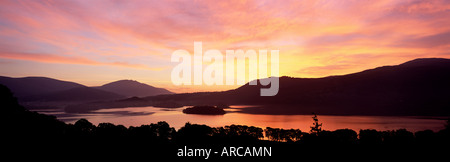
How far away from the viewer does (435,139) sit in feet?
193

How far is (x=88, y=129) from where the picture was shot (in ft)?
296
